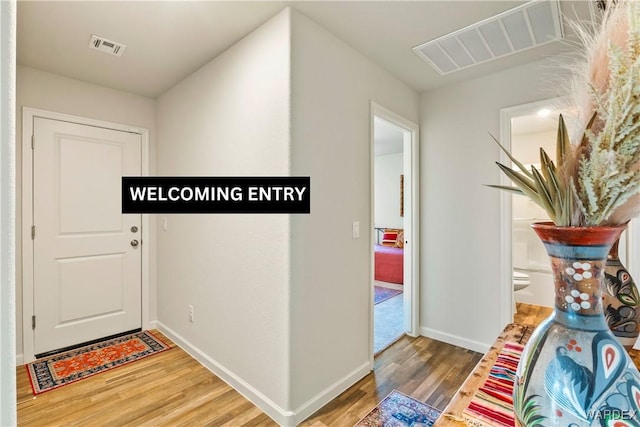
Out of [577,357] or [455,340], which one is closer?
[577,357]

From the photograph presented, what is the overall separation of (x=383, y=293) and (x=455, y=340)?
181 centimetres

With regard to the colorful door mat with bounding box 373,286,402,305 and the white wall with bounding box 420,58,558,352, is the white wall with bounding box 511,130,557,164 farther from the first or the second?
the colorful door mat with bounding box 373,286,402,305

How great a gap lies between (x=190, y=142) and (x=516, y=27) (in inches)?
102

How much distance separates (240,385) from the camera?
6.97 ft

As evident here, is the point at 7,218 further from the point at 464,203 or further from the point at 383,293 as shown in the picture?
the point at 383,293

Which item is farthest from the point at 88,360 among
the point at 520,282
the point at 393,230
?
the point at 393,230

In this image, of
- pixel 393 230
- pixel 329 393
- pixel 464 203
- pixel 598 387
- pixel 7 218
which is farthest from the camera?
pixel 393 230

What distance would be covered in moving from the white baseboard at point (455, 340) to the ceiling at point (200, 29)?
235 cm

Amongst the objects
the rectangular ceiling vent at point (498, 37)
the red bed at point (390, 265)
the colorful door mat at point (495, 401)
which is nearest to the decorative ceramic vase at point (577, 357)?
the colorful door mat at point (495, 401)

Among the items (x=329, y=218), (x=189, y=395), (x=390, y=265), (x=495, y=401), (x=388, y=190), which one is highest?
(x=388, y=190)

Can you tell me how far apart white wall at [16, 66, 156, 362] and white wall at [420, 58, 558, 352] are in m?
2.84

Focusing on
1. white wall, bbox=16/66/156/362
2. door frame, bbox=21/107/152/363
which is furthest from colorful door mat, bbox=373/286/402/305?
door frame, bbox=21/107/152/363

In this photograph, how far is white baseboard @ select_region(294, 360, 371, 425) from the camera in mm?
1842

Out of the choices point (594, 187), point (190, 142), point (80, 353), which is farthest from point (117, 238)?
point (594, 187)
